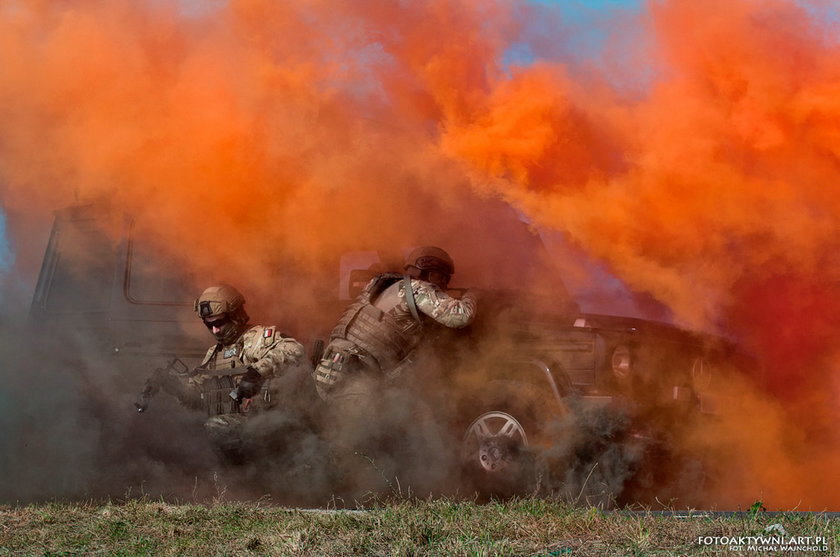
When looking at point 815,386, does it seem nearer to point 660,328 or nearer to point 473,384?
point 660,328

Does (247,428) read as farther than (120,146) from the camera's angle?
No

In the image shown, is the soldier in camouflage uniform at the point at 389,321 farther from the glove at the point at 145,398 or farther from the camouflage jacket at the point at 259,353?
the glove at the point at 145,398

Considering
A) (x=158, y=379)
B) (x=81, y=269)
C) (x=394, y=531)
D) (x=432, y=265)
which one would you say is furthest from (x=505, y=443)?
(x=81, y=269)

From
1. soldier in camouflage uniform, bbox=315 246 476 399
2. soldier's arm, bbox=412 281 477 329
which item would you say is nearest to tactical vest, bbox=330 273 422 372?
soldier in camouflage uniform, bbox=315 246 476 399

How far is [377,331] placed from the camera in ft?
24.0

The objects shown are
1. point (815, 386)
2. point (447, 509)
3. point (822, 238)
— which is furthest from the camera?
point (815, 386)

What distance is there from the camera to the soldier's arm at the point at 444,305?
7.10 metres

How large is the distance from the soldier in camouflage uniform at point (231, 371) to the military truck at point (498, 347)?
11.4 inches

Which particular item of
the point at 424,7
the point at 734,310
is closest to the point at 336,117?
the point at 424,7

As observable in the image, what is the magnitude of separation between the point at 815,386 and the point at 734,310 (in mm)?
1027

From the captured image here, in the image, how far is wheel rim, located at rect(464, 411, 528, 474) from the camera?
22.5ft

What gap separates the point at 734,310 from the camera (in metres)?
8.84

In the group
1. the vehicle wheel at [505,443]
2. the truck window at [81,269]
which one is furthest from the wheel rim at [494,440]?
the truck window at [81,269]

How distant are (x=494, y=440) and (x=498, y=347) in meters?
0.69
